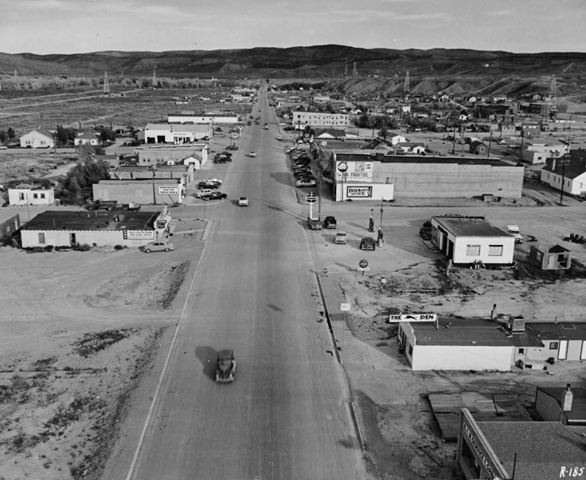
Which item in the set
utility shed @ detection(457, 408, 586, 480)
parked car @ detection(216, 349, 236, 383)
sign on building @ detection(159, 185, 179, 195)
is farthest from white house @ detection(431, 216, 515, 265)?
sign on building @ detection(159, 185, 179, 195)

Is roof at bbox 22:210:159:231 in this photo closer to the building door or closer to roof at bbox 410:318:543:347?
roof at bbox 410:318:543:347

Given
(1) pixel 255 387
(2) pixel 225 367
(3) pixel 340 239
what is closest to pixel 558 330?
(1) pixel 255 387

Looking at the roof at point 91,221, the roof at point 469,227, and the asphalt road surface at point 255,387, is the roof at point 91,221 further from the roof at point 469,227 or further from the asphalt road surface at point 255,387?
the roof at point 469,227

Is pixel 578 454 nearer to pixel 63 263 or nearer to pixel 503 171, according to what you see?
pixel 63 263

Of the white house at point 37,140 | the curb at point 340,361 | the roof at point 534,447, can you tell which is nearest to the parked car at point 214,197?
the curb at point 340,361

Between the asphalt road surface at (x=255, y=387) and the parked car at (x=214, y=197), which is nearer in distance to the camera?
the asphalt road surface at (x=255, y=387)

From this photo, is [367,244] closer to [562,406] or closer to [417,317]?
[417,317]
